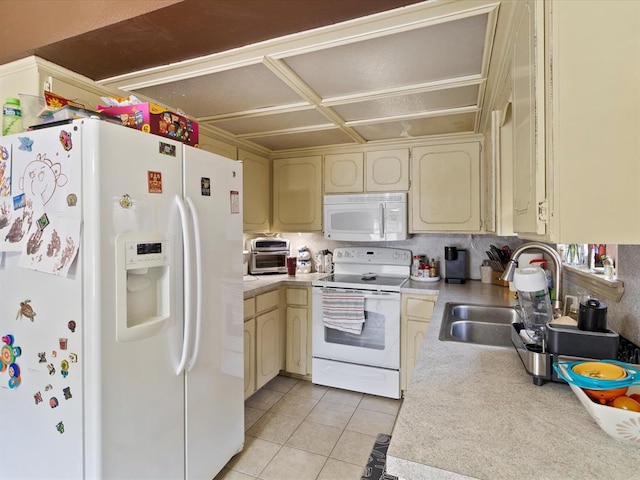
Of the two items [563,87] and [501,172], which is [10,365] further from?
[501,172]

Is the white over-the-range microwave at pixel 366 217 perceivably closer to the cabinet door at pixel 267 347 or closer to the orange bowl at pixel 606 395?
the cabinet door at pixel 267 347

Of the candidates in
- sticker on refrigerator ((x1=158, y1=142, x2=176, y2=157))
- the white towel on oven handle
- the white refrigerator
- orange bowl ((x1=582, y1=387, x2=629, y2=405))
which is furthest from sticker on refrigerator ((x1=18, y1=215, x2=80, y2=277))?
the white towel on oven handle

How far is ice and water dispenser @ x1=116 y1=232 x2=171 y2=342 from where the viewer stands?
43.9 inches

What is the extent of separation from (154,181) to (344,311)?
5.78 ft

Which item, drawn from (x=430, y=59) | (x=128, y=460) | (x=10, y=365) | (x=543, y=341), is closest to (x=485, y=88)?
(x=430, y=59)

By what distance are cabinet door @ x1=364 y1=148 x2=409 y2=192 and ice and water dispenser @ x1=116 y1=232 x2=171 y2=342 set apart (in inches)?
79.5

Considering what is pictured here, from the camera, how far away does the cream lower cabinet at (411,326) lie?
246 centimetres

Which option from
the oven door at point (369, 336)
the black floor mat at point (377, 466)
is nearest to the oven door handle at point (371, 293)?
the oven door at point (369, 336)

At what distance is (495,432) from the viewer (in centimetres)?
73

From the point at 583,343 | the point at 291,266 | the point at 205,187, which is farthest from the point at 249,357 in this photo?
Answer: the point at 583,343

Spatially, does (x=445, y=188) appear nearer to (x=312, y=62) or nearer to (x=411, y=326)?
(x=411, y=326)

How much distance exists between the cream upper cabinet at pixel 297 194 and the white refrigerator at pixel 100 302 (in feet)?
5.58

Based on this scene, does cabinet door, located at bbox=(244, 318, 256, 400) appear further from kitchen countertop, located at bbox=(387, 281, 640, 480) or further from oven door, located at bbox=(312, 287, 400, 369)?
kitchen countertop, located at bbox=(387, 281, 640, 480)

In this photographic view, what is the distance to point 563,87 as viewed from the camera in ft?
2.28
